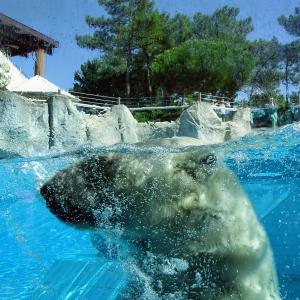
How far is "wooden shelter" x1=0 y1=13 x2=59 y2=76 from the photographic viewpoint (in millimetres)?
15166

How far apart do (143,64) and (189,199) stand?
2222 cm

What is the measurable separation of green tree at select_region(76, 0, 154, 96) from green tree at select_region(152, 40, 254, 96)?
3.71 metres

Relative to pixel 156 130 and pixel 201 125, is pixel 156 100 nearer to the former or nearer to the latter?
pixel 156 130

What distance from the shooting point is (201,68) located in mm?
23031

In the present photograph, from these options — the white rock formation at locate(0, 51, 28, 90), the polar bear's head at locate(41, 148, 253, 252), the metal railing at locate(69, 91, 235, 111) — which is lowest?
the polar bear's head at locate(41, 148, 253, 252)

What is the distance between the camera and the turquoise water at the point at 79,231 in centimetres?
420

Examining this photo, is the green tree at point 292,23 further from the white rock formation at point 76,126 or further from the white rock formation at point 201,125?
the white rock formation at point 201,125

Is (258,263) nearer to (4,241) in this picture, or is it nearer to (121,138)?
(4,241)

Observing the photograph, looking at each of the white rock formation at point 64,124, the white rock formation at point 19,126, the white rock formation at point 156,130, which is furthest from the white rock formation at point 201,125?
the white rock formation at point 19,126

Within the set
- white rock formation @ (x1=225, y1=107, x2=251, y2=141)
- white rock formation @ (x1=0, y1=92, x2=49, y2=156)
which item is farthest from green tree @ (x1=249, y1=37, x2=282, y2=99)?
white rock formation @ (x1=0, y1=92, x2=49, y2=156)

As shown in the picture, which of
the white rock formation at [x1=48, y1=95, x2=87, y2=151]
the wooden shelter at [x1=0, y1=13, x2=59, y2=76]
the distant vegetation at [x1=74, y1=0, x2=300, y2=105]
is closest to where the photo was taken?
the white rock formation at [x1=48, y1=95, x2=87, y2=151]

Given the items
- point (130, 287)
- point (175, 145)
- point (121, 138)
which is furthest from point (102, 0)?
point (130, 287)

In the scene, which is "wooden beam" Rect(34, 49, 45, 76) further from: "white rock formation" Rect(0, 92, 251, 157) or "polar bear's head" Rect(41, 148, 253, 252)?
"polar bear's head" Rect(41, 148, 253, 252)

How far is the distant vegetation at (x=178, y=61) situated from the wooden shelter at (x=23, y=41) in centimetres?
187
